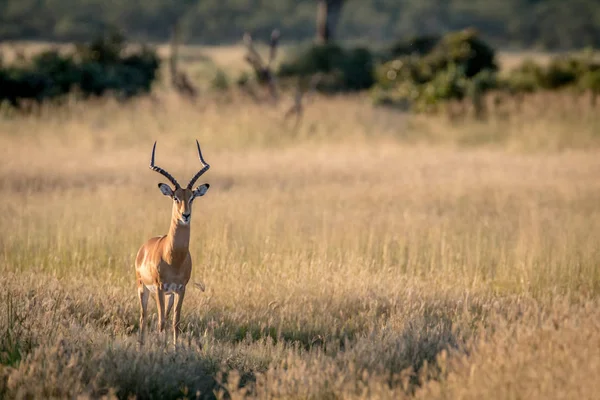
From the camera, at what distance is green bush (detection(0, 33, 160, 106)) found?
925 inches

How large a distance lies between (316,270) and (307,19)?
245 ft

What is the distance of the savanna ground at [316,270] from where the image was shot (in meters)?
5.90

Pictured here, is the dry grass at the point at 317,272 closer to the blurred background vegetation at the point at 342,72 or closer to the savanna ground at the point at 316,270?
the savanna ground at the point at 316,270

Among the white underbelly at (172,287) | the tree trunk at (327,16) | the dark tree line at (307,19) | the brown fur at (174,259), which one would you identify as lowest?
the white underbelly at (172,287)

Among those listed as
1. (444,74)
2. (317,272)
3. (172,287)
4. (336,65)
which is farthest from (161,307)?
(336,65)

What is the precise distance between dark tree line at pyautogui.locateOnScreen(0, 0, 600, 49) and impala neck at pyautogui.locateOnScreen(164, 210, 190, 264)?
64.4m

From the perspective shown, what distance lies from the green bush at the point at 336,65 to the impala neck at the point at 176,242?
902 inches

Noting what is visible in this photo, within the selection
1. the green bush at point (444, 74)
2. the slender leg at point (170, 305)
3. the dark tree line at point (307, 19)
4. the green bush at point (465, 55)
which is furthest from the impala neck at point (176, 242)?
the dark tree line at point (307, 19)

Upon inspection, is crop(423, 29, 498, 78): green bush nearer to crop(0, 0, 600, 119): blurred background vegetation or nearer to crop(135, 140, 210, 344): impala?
crop(0, 0, 600, 119): blurred background vegetation

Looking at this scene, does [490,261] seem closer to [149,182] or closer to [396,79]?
[149,182]

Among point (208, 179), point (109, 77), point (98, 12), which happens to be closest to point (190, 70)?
point (109, 77)

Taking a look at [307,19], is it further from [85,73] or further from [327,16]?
[85,73]

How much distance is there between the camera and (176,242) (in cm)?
688

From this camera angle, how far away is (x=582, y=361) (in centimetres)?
578
